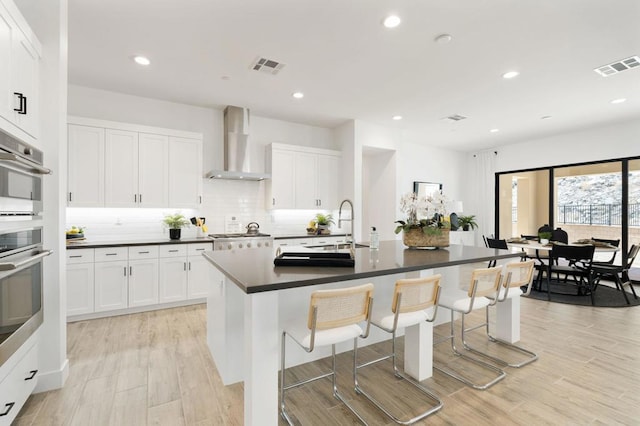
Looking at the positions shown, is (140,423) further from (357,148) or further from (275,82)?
(357,148)

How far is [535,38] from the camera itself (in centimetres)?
294

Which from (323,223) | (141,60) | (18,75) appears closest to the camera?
(18,75)

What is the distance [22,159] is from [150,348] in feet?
6.61

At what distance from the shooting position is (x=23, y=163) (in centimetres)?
179

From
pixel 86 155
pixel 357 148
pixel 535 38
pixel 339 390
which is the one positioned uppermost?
pixel 535 38

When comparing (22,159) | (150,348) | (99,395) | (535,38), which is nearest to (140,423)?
(99,395)

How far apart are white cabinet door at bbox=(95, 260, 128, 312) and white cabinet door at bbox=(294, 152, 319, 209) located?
9.10 ft

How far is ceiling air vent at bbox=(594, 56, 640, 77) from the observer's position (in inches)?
133

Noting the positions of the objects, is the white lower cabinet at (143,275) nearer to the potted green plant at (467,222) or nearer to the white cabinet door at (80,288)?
the white cabinet door at (80,288)

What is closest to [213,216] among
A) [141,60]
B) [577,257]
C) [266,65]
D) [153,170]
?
[153,170]

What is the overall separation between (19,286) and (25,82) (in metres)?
1.30

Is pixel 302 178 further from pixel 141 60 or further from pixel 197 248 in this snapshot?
pixel 141 60

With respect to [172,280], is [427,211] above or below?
above

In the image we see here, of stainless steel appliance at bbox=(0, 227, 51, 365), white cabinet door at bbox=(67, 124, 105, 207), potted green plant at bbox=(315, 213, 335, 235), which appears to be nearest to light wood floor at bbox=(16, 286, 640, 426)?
stainless steel appliance at bbox=(0, 227, 51, 365)
